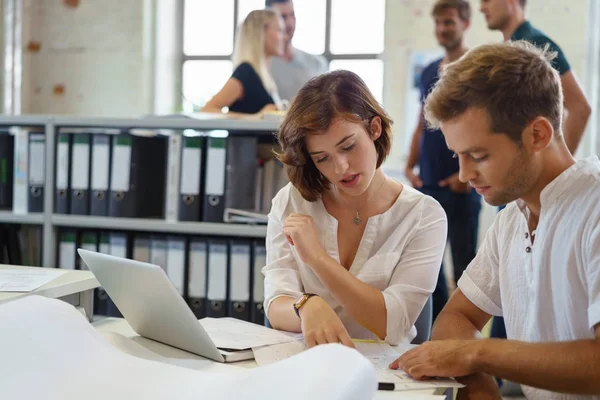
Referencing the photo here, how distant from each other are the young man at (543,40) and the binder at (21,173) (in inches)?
70.6

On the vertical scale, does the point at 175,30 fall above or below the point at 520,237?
above

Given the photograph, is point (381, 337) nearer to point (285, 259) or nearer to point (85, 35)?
point (285, 259)

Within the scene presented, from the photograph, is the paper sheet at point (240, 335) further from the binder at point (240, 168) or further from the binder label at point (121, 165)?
the binder label at point (121, 165)

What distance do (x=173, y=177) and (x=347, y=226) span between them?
1.02m

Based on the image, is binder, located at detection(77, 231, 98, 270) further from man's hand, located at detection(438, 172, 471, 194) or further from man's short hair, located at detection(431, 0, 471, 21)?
man's short hair, located at detection(431, 0, 471, 21)

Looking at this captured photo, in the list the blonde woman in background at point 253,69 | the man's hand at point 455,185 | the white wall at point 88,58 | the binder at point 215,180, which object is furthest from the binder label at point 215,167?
the white wall at point 88,58

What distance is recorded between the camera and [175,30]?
5.64m

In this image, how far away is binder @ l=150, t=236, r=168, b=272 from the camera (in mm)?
2389

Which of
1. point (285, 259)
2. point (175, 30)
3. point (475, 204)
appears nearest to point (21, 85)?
point (175, 30)

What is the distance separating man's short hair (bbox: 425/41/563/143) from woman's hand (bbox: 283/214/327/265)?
43 centimetres

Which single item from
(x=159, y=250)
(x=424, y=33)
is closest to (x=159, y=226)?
(x=159, y=250)

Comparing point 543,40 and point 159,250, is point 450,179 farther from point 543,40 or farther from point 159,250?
point 159,250

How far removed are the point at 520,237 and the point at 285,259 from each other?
0.54 metres

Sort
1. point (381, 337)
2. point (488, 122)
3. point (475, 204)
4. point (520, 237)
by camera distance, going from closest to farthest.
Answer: point (488, 122) → point (520, 237) → point (381, 337) → point (475, 204)
